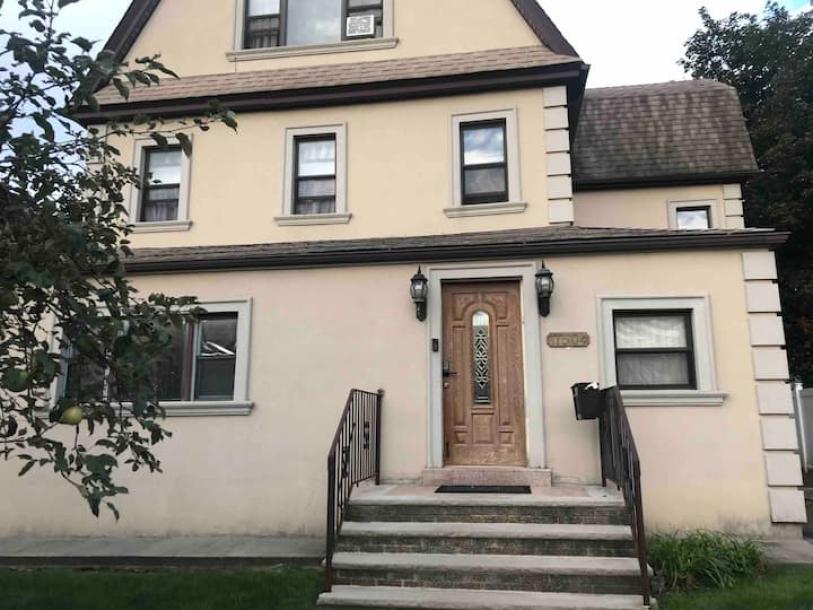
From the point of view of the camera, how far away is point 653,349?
21.8 ft

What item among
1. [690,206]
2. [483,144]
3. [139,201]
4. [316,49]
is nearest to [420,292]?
[483,144]

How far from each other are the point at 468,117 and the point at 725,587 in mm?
5765

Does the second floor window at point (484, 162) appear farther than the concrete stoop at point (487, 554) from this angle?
Yes

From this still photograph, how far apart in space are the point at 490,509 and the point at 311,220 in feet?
14.2

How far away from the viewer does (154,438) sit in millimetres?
2893

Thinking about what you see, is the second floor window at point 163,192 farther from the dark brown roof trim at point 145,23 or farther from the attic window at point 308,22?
the attic window at point 308,22

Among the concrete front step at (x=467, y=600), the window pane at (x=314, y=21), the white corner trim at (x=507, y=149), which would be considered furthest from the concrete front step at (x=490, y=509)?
the window pane at (x=314, y=21)

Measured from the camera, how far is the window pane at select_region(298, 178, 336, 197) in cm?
825

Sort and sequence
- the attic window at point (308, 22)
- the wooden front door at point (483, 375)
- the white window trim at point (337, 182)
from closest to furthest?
1. the wooden front door at point (483, 375)
2. the white window trim at point (337, 182)
3. the attic window at point (308, 22)

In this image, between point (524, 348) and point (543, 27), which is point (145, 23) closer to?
point (543, 27)

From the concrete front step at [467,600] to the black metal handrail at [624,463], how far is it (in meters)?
0.31

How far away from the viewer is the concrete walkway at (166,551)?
5.71 meters

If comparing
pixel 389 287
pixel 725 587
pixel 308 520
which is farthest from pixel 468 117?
pixel 725 587

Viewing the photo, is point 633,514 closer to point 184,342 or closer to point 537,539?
point 537,539
